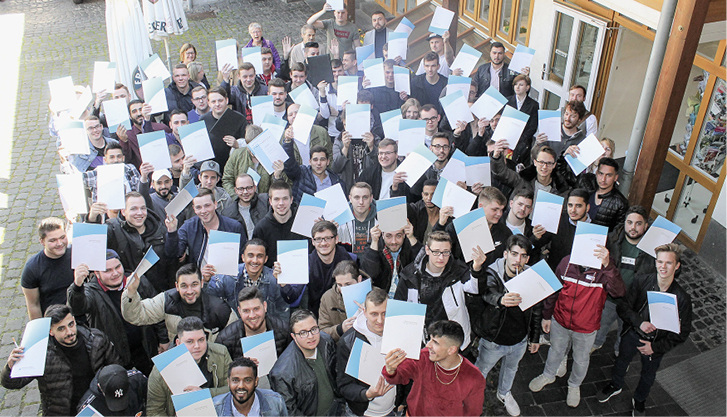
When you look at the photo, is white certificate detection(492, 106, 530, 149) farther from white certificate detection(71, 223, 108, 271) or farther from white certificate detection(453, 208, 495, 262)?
white certificate detection(71, 223, 108, 271)

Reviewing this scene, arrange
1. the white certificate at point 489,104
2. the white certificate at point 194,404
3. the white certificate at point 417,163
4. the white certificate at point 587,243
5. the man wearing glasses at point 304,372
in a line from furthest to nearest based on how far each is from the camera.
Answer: the white certificate at point 489,104
the white certificate at point 417,163
the white certificate at point 587,243
the man wearing glasses at point 304,372
the white certificate at point 194,404

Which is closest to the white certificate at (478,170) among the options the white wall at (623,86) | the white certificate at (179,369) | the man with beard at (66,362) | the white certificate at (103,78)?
the white certificate at (179,369)

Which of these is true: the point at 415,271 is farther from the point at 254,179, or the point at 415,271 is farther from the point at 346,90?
the point at 346,90

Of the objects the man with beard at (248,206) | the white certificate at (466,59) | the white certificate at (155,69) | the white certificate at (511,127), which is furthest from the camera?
the white certificate at (155,69)

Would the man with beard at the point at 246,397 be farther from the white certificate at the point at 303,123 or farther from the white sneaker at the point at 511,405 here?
the white certificate at the point at 303,123

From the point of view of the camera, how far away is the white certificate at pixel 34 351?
4.41 m

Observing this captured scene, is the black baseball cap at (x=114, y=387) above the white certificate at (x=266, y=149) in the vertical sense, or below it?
below

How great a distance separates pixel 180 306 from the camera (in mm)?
5309

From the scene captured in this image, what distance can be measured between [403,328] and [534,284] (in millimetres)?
1394

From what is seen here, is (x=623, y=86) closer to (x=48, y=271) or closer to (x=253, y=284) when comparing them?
(x=253, y=284)

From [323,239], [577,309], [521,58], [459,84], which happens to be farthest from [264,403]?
[521,58]

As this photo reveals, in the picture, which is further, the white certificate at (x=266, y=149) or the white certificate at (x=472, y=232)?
the white certificate at (x=266, y=149)

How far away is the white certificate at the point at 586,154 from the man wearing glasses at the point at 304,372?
11.6 ft

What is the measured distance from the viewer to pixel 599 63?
30.8ft
